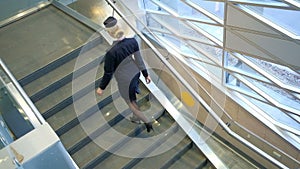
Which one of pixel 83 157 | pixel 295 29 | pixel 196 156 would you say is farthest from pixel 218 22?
pixel 83 157

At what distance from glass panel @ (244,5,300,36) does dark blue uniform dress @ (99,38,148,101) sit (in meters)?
1.98

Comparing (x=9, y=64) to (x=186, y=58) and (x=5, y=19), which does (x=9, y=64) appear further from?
(x=186, y=58)

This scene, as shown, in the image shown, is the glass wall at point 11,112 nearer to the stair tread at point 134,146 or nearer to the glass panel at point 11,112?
the glass panel at point 11,112

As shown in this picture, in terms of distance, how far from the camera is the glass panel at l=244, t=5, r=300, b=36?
454cm

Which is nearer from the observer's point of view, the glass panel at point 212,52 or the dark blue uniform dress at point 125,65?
the dark blue uniform dress at point 125,65

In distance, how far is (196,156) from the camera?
15.8 ft

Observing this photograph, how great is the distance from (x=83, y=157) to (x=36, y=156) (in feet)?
5.33

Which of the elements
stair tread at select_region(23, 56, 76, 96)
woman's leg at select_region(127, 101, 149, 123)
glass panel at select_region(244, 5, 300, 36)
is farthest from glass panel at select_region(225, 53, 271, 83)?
stair tread at select_region(23, 56, 76, 96)

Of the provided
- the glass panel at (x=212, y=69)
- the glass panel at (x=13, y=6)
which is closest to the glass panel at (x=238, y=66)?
the glass panel at (x=212, y=69)

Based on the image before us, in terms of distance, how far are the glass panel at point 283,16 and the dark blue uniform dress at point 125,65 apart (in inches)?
77.8

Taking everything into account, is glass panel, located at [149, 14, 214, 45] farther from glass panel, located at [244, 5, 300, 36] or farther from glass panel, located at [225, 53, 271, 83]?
glass panel, located at [244, 5, 300, 36]

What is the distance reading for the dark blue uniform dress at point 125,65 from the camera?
3965 millimetres

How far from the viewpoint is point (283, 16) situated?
466 cm

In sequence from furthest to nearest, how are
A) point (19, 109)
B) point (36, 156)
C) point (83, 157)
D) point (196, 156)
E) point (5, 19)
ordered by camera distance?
point (5, 19) → point (196, 156) → point (83, 157) → point (19, 109) → point (36, 156)
